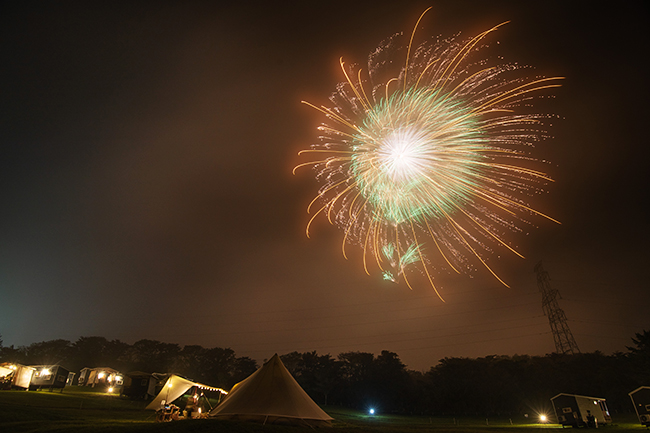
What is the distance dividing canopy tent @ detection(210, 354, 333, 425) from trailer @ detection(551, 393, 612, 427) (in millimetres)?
25167

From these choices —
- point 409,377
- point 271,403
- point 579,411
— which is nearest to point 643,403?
point 579,411

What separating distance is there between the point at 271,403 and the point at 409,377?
61.6 metres

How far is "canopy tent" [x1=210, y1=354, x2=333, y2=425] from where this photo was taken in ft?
44.2

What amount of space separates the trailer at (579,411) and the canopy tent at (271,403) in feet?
82.6

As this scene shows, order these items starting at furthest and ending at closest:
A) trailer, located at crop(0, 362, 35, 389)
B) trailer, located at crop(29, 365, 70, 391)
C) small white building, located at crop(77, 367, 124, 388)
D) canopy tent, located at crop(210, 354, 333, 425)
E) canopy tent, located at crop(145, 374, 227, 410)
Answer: small white building, located at crop(77, 367, 124, 388)
trailer, located at crop(29, 365, 70, 391)
trailer, located at crop(0, 362, 35, 389)
canopy tent, located at crop(145, 374, 227, 410)
canopy tent, located at crop(210, 354, 333, 425)

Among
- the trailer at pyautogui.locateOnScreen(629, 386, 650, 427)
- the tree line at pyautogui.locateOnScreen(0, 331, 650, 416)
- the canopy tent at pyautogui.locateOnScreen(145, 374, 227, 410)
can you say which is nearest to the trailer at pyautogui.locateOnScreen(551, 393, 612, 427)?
the trailer at pyautogui.locateOnScreen(629, 386, 650, 427)

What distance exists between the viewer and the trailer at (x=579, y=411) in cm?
2648

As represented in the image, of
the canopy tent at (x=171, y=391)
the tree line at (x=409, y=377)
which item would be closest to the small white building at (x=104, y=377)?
the tree line at (x=409, y=377)

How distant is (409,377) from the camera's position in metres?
66.2

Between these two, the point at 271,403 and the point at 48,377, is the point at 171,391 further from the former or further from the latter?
the point at 48,377

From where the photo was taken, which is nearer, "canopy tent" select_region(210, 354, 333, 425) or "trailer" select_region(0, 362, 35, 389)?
→ "canopy tent" select_region(210, 354, 333, 425)

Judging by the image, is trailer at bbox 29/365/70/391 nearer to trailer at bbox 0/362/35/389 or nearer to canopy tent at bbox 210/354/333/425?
trailer at bbox 0/362/35/389

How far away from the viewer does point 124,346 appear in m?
88.9

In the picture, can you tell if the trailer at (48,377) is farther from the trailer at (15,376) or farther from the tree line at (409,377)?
the tree line at (409,377)
